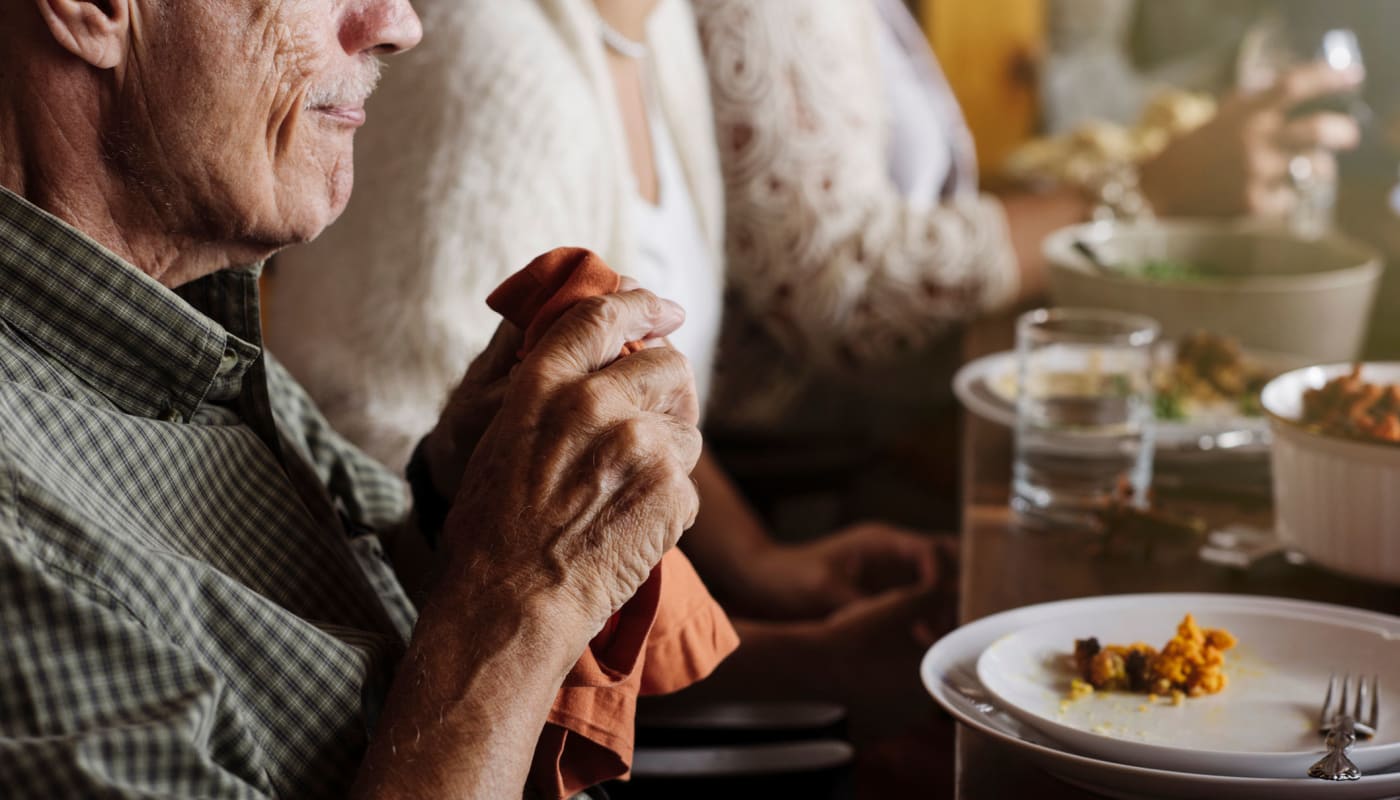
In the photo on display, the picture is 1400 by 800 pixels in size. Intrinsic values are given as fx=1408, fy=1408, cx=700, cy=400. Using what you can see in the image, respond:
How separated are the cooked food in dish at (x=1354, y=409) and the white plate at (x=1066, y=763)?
0.29 m

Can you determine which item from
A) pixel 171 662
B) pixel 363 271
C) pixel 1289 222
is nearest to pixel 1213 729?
pixel 171 662

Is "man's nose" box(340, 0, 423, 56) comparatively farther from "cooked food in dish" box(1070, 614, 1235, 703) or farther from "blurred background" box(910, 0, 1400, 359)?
"blurred background" box(910, 0, 1400, 359)

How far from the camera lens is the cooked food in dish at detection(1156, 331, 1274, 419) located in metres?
1.40

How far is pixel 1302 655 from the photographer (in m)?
0.90

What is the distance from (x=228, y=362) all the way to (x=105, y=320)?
9 centimetres

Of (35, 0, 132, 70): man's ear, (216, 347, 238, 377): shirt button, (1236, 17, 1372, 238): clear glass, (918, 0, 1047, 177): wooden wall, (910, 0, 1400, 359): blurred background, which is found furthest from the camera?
(918, 0, 1047, 177): wooden wall

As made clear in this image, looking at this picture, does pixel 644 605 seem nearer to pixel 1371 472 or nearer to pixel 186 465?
pixel 186 465

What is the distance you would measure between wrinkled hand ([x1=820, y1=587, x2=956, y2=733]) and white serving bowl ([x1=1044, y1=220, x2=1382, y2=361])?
A: 0.39 m

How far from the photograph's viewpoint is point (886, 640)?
62.0 inches

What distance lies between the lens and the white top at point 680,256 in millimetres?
1661

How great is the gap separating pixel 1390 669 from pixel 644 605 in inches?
17.9

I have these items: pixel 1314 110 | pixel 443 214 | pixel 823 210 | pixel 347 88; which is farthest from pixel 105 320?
pixel 1314 110

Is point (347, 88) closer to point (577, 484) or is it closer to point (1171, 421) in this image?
point (577, 484)

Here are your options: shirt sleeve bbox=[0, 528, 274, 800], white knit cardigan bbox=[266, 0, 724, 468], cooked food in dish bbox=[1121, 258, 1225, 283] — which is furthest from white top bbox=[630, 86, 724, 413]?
shirt sleeve bbox=[0, 528, 274, 800]
